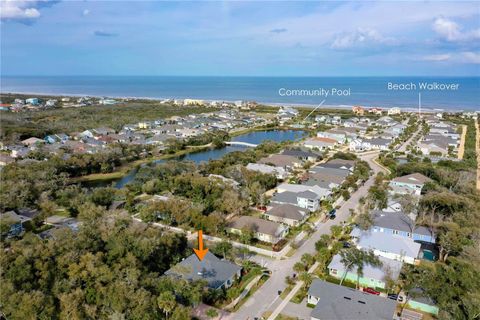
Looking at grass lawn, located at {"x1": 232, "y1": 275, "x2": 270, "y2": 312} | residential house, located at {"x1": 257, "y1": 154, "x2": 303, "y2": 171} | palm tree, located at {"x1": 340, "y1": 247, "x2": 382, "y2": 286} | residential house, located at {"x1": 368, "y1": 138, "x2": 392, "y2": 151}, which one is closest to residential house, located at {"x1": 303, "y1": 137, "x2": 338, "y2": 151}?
residential house, located at {"x1": 368, "y1": 138, "x2": 392, "y2": 151}

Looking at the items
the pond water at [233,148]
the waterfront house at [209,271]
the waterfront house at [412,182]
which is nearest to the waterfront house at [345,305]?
the waterfront house at [209,271]

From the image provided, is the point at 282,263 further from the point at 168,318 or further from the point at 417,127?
the point at 417,127

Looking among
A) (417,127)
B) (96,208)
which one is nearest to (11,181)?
(96,208)

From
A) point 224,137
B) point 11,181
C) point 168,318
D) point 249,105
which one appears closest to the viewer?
point 168,318

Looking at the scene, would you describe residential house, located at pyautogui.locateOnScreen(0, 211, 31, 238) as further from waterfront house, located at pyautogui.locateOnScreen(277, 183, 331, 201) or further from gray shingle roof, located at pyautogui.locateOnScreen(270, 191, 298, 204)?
waterfront house, located at pyautogui.locateOnScreen(277, 183, 331, 201)

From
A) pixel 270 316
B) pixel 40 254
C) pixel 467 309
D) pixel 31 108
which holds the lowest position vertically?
pixel 270 316

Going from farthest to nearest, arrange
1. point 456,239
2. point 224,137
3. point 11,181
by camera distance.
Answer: point 224,137
point 11,181
point 456,239

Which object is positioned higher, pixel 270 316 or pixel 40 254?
pixel 40 254
